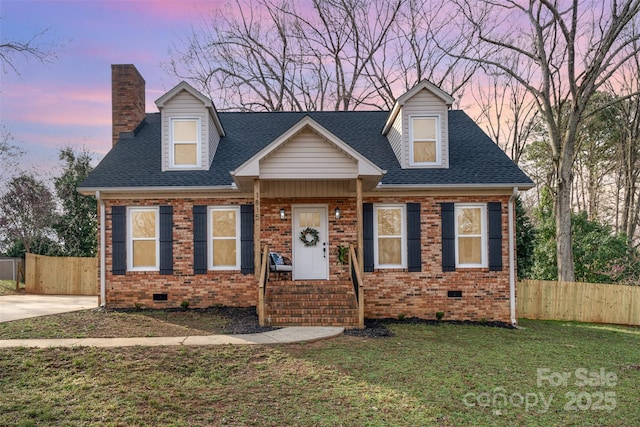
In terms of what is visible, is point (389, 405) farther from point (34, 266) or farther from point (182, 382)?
point (34, 266)

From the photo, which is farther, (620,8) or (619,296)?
(620,8)

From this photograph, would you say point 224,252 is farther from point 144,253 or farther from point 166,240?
point 144,253

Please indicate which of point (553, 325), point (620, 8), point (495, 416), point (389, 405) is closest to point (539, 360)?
point (495, 416)

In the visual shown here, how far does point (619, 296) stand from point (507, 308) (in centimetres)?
535

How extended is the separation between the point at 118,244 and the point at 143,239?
0.61 m

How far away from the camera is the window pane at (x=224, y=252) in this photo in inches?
452

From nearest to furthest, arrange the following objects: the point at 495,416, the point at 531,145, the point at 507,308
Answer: the point at 495,416, the point at 507,308, the point at 531,145

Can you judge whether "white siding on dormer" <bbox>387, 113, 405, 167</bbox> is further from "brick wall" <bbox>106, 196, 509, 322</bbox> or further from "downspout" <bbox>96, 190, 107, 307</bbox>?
"downspout" <bbox>96, 190, 107, 307</bbox>

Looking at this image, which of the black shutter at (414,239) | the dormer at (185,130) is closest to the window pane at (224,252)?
the dormer at (185,130)

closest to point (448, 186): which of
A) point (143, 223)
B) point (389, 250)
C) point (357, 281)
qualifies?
point (389, 250)

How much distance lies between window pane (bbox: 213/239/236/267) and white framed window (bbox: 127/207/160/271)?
1.45 metres

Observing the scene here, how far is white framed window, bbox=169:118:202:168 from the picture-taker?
1201cm

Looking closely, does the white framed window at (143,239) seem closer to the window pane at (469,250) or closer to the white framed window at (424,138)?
the white framed window at (424,138)

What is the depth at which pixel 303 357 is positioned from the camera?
7.11 metres
